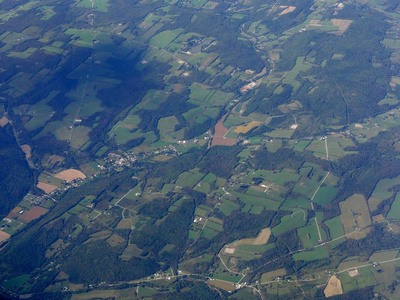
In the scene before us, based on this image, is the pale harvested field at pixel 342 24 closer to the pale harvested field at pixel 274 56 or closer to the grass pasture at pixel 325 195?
the pale harvested field at pixel 274 56

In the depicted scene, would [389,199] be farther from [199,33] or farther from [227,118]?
[199,33]

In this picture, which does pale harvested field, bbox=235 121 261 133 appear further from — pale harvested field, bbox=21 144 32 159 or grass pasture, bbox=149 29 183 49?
pale harvested field, bbox=21 144 32 159

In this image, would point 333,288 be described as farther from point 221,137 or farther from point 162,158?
point 221,137

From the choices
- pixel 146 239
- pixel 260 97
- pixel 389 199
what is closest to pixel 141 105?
pixel 260 97

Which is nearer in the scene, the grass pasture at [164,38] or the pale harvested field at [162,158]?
the pale harvested field at [162,158]

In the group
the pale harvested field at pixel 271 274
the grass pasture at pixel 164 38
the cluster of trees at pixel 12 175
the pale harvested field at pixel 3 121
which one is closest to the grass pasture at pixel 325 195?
the pale harvested field at pixel 271 274

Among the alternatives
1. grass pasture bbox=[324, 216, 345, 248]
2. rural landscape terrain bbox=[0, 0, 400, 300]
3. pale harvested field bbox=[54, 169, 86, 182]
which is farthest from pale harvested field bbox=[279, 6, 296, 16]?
grass pasture bbox=[324, 216, 345, 248]

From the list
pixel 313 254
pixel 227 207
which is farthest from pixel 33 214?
pixel 313 254
